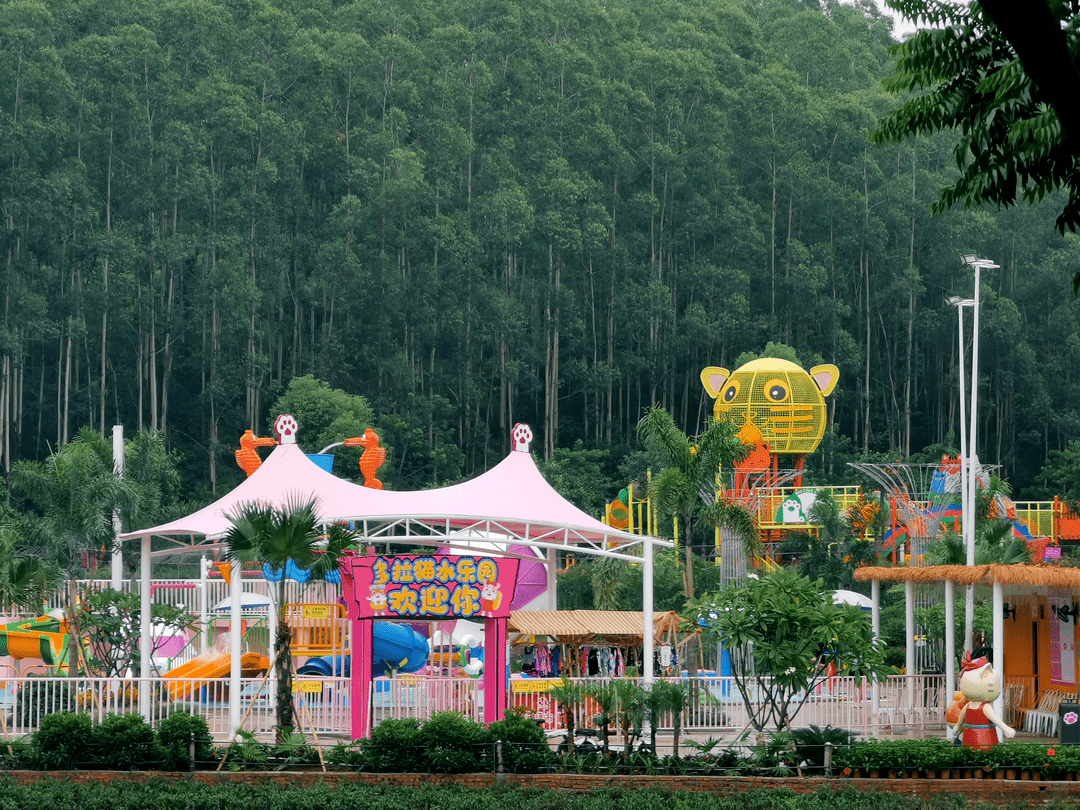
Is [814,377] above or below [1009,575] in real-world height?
above

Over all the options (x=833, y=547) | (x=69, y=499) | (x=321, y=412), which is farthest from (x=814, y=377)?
(x=69, y=499)

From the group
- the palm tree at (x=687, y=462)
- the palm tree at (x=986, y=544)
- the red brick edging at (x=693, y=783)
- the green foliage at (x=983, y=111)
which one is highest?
the green foliage at (x=983, y=111)

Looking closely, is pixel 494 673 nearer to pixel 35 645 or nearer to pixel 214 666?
pixel 214 666

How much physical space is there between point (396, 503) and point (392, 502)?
99 millimetres

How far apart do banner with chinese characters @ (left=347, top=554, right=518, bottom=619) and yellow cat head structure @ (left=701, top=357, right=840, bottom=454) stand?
85.8 feet

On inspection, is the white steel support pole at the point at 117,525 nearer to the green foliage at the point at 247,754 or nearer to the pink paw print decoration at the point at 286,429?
the pink paw print decoration at the point at 286,429

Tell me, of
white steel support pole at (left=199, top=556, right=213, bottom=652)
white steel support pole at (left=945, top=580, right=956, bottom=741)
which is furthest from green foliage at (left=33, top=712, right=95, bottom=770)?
white steel support pole at (left=945, top=580, right=956, bottom=741)

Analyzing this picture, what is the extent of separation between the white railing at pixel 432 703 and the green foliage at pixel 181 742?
0.79 metres

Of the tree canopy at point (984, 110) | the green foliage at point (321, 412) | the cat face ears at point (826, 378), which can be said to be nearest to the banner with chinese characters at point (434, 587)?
the tree canopy at point (984, 110)

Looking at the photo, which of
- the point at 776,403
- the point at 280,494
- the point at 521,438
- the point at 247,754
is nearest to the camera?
the point at 247,754

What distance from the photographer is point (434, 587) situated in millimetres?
17484

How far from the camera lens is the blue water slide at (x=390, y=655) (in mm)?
24062

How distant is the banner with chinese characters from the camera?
57.4ft

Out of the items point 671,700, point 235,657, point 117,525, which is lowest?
point 671,700
